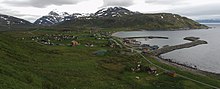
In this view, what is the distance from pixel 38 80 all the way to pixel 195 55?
101564 millimetres

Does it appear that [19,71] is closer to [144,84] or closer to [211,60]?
[144,84]

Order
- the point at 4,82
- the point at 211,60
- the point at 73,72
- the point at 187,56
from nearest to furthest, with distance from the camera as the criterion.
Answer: the point at 4,82 < the point at 73,72 < the point at 211,60 < the point at 187,56

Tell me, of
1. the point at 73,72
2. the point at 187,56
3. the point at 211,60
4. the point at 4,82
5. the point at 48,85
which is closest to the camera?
the point at 4,82

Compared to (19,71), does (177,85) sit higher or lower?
lower

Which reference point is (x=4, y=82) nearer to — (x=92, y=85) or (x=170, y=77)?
(x=92, y=85)

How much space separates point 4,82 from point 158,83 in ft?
117

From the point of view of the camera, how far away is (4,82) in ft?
148

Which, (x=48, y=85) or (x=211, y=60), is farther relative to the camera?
(x=211, y=60)

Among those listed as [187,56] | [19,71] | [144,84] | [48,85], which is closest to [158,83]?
[144,84]

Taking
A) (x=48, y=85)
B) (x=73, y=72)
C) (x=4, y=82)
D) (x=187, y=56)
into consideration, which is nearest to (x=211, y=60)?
(x=187, y=56)

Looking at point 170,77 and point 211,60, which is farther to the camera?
point 211,60

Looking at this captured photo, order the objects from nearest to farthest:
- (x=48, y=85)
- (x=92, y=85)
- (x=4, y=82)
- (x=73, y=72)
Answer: (x=4, y=82), (x=48, y=85), (x=92, y=85), (x=73, y=72)

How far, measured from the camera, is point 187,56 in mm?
133375

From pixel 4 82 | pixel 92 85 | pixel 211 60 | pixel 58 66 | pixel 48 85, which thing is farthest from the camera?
pixel 211 60
